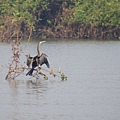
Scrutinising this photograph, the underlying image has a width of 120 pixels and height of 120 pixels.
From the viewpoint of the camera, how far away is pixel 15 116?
16.1 m

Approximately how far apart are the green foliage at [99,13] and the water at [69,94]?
21630 millimetres

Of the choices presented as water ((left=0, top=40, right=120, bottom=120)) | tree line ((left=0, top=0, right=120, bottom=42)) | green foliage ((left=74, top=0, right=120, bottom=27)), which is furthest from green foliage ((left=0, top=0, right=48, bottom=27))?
water ((left=0, top=40, right=120, bottom=120))

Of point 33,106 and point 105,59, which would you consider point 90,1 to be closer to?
point 105,59

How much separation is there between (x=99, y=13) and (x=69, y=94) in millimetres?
33289

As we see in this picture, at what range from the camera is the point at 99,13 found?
5250cm

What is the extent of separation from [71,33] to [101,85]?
1191 inches

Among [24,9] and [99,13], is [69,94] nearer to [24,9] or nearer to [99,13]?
[99,13]

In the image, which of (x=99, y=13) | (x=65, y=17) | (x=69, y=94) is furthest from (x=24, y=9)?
(x=69, y=94)

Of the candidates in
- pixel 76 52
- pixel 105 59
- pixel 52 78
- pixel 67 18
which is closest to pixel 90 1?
pixel 67 18

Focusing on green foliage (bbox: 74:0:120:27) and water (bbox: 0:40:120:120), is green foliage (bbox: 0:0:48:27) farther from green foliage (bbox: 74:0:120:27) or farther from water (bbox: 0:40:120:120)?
water (bbox: 0:40:120:120)

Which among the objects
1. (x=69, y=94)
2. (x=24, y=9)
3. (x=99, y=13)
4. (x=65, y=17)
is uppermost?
(x=24, y=9)

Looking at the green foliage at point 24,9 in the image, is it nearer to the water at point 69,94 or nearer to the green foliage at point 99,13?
the green foliage at point 99,13

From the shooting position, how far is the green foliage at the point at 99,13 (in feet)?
171

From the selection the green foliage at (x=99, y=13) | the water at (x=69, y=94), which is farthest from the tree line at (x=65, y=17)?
the water at (x=69, y=94)
